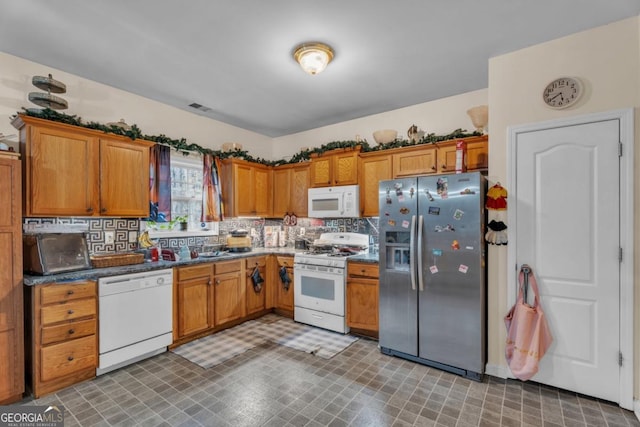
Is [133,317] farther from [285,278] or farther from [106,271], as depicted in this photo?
[285,278]

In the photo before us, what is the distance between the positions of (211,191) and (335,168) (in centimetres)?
178

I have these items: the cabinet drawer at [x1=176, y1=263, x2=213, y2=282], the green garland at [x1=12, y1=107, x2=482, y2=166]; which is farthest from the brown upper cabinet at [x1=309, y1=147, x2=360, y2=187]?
the cabinet drawer at [x1=176, y1=263, x2=213, y2=282]

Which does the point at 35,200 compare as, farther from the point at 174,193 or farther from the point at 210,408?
the point at 210,408

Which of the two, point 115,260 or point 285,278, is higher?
point 115,260

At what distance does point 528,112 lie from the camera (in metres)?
2.56

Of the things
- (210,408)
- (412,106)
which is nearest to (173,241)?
(210,408)

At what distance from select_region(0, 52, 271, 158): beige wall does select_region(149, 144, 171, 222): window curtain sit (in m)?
0.32

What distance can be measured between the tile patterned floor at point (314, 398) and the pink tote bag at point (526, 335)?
210 millimetres

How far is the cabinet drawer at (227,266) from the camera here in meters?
3.64

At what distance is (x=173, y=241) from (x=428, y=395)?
132 inches

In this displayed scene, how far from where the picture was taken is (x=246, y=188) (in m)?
4.52

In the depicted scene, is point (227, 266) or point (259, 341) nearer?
point (259, 341)

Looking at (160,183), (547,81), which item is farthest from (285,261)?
(547,81)

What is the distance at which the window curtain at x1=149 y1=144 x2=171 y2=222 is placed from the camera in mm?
3527
